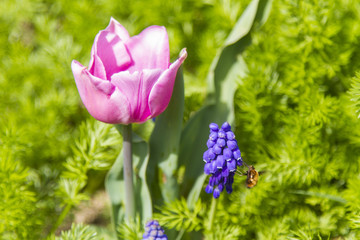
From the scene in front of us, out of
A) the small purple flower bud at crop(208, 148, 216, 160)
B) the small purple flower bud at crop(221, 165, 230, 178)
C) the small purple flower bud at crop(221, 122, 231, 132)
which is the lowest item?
the small purple flower bud at crop(221, 165, 230, 178)

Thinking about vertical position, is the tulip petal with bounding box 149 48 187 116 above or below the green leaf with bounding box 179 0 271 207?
above

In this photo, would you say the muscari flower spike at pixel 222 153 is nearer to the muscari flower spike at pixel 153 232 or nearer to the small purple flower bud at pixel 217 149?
the small purple flower bud at pixel 217 149

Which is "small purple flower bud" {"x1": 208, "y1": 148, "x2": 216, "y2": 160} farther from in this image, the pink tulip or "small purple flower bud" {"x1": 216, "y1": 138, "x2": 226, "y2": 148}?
the pink tulip

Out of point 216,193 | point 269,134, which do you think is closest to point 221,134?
point 216,193

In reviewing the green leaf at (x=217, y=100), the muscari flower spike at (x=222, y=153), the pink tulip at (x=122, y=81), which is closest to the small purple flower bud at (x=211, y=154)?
the muscari flower spike at (x=222, y=153)

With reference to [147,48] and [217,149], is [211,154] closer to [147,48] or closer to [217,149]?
[217,149]

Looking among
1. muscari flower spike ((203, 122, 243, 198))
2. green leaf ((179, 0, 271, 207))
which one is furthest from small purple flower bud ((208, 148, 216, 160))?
green leaf ((179, 0, 271, 207))

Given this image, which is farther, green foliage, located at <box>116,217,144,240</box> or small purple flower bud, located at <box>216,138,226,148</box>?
green foliage, located at <box>116,217,144,240</box>
